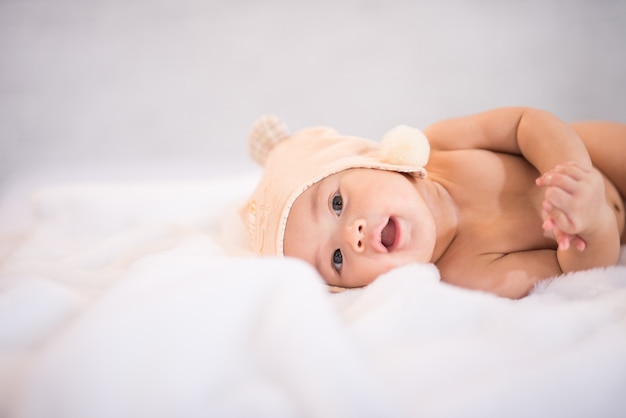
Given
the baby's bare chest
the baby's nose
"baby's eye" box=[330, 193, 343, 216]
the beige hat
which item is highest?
the beige hat

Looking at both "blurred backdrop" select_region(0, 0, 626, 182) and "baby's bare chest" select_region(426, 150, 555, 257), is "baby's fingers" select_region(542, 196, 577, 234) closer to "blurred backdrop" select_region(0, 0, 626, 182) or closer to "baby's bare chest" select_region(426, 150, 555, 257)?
"baby's bare chest" select_region(426, 150, 555, 257)

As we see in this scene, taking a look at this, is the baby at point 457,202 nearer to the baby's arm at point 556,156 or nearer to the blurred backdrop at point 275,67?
the baby's arm at point 556,156

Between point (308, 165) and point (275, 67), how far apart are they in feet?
3.58

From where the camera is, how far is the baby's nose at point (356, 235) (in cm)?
96

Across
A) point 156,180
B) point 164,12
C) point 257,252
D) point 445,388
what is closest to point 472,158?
point 257,252

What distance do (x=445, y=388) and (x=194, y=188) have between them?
3.80ft

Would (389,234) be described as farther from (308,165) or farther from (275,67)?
(275,67)

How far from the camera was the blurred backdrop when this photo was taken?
1977 mm

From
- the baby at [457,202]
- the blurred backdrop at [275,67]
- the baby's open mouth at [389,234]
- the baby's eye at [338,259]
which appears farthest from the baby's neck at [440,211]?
the blurred backdrop at [275,67]

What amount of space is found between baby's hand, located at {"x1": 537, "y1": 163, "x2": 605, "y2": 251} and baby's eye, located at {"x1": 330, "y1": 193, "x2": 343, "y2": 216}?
37 cm

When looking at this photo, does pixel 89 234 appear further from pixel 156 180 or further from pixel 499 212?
pixel 499 212

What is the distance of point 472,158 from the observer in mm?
1221

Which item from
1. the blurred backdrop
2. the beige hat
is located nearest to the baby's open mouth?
the beige hat

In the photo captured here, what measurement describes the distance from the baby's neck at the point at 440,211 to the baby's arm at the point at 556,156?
18 cm
